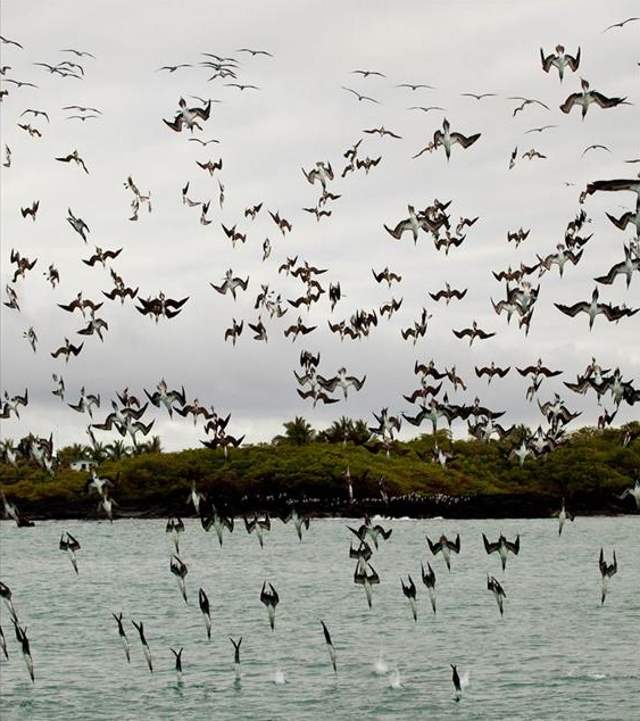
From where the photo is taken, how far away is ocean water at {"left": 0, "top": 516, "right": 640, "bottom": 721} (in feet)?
172

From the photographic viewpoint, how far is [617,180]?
100ft

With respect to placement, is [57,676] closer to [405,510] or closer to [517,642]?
[517,642]

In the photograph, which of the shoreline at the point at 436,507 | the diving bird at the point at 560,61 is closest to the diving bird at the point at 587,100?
the diving bird at the point at 560,61

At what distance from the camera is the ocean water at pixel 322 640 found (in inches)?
2058

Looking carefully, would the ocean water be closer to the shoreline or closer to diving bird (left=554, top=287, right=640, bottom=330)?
diving bird (left=554, top=287, right=640, bottom=330)

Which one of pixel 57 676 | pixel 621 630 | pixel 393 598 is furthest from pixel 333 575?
pixel 57 676

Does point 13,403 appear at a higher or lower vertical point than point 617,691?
higher

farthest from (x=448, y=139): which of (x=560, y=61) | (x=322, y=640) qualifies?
(x=322, y=640)

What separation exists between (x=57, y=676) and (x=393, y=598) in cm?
3543

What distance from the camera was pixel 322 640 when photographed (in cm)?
7044

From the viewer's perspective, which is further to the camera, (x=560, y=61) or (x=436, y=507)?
(x=436, y=507)

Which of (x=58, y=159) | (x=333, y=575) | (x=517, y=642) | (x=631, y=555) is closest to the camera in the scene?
(x=58, y=159)

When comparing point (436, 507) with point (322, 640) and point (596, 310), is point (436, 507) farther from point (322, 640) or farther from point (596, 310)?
point (596, 310)

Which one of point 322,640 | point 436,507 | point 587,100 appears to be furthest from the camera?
point 436,507
